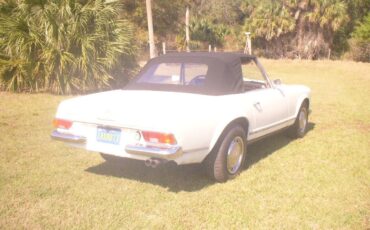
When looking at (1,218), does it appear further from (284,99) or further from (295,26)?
(295,26)

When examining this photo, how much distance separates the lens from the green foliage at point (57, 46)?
428 inches

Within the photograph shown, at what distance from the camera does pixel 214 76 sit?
4945 mm

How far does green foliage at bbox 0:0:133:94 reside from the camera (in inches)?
428

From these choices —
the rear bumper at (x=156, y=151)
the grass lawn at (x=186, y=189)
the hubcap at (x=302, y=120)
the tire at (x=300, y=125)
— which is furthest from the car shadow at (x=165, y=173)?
the hubcap at (x=302, y=120)

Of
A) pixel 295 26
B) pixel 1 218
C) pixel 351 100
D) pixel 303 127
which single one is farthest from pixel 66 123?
pixel 295 26

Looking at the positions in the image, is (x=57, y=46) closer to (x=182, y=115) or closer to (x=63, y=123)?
(x=63, y=123)

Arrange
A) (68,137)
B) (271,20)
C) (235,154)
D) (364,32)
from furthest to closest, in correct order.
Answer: (364,32)
(271,20)
(235,154)
(68,137)

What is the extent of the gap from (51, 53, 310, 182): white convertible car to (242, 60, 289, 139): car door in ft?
0.05

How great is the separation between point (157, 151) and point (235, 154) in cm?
133

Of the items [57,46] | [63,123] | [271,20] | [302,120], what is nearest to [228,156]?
[63,123]

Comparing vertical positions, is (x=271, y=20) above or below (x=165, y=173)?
above

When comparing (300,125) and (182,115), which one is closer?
(182,115)

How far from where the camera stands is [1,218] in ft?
12.4

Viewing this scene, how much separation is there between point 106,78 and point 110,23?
1688 millimetres
